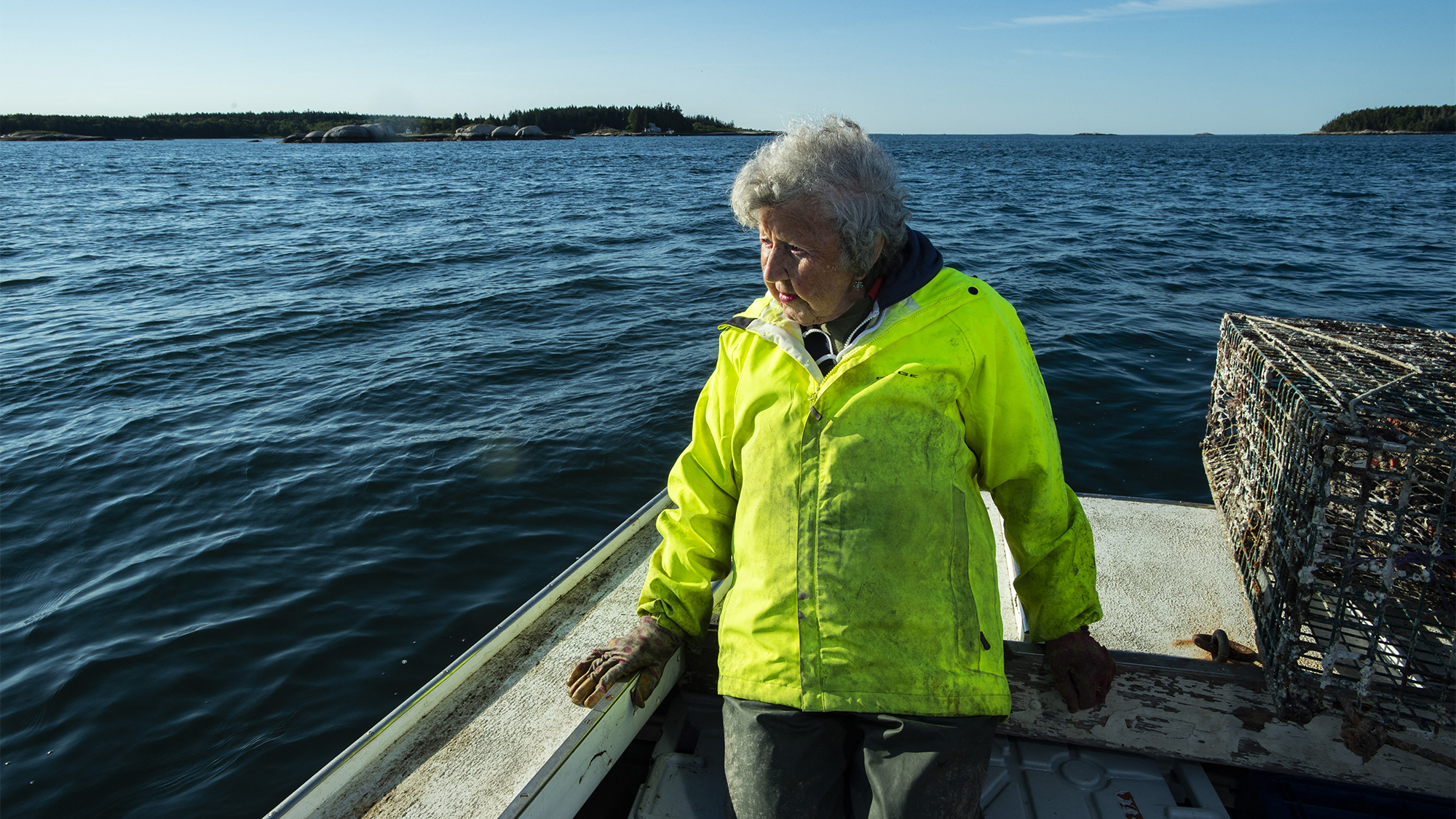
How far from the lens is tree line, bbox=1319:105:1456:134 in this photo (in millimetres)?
136250

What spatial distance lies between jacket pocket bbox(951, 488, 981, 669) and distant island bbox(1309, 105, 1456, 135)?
18704 centimetres

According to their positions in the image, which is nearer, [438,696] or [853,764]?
[853,764]

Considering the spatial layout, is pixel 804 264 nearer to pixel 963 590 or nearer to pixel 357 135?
pixel 963 590

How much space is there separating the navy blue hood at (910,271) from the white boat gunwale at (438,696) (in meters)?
1.24

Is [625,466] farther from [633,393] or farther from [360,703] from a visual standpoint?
[360,703]

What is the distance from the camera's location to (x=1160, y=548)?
3.29 meters

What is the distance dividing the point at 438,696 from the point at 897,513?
1517 mm

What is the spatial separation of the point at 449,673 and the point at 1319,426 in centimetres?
248

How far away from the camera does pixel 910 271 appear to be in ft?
6.15

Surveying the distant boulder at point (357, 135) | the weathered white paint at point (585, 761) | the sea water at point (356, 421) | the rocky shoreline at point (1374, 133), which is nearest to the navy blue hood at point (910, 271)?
the weathered white paint at point (585, 761)

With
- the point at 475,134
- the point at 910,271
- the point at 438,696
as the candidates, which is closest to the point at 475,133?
the point at 475,134

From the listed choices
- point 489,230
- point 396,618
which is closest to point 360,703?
point 396,618

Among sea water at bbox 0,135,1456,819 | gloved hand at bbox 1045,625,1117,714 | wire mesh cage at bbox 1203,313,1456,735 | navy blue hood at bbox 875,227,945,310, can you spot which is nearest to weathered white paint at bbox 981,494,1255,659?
wire mesh cage at bbox 1203,313,1456,735

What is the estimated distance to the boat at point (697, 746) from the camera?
1.95 meters
